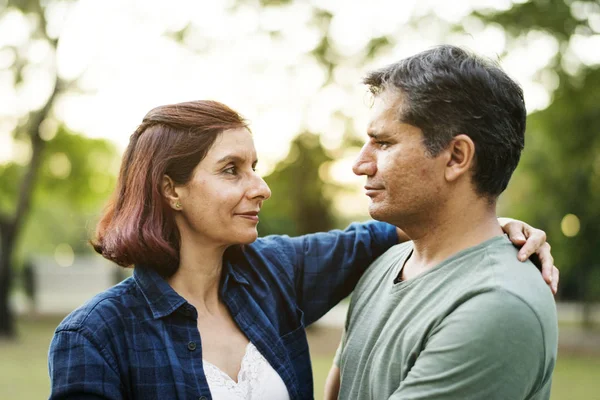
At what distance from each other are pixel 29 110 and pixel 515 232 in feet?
55.2

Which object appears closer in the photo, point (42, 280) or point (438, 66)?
point (438, 66)

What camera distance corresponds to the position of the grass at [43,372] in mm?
10195

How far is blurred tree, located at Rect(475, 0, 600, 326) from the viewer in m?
12.4

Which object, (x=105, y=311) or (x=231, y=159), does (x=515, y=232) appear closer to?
(x=231, y=159)

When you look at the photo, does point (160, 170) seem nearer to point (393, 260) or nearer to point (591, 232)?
point (393, 260)

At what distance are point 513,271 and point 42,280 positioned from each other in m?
24.8

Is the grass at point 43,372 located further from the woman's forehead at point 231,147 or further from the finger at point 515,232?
the finger at point 515,232

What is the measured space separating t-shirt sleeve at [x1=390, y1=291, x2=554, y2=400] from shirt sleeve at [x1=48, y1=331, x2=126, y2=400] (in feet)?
3.23

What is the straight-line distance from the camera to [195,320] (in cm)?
262

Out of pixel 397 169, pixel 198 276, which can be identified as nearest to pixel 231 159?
pixel 198 276

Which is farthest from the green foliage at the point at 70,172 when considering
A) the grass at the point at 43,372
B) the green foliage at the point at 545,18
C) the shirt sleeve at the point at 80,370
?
the shirt sleeve at the point at 80,370

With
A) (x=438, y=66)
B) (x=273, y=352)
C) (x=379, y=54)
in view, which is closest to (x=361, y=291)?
(x=273, y=352)

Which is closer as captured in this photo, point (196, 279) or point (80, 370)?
point (80, 370)

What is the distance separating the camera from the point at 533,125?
54.0 ft
